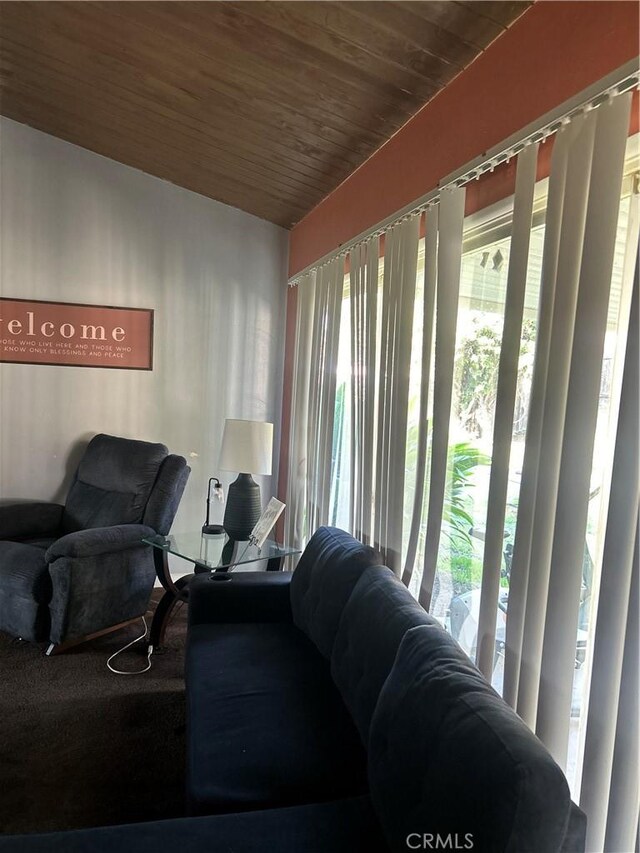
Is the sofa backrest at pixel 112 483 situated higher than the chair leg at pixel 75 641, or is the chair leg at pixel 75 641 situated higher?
the sofa backrest at pixel 112 483

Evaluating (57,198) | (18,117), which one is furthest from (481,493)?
(18,117)

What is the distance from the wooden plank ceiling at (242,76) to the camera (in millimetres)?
1630

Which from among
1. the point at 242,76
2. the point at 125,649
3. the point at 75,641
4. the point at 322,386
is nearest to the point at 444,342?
the point at 322,386

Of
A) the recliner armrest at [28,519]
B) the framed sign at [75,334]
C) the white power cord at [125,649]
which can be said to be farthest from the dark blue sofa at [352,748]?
the framed sign at [75,334]

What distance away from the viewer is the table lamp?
8.84 feet

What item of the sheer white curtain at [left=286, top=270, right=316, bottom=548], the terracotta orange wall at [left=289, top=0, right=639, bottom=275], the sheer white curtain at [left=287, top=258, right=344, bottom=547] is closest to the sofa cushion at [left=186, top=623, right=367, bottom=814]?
the sheer white curtain at [left=287, top=258, right=344, bottom=547]

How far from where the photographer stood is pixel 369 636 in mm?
1583

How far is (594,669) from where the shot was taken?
45.2 inches

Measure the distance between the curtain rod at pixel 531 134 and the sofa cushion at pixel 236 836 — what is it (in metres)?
1.74

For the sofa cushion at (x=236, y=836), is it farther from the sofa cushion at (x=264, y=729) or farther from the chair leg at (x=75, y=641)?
the chair leg at (x=75, y=641)

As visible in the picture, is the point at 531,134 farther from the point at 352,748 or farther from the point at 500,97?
the point at 352,748

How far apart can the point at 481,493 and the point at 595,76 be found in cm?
117

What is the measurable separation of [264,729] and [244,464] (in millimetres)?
1372

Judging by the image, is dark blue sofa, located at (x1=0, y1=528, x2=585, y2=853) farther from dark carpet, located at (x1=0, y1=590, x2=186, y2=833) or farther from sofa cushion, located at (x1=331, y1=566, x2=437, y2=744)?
dark carpet, located at (x1=0, y1=590, x2=186, y2=833)
